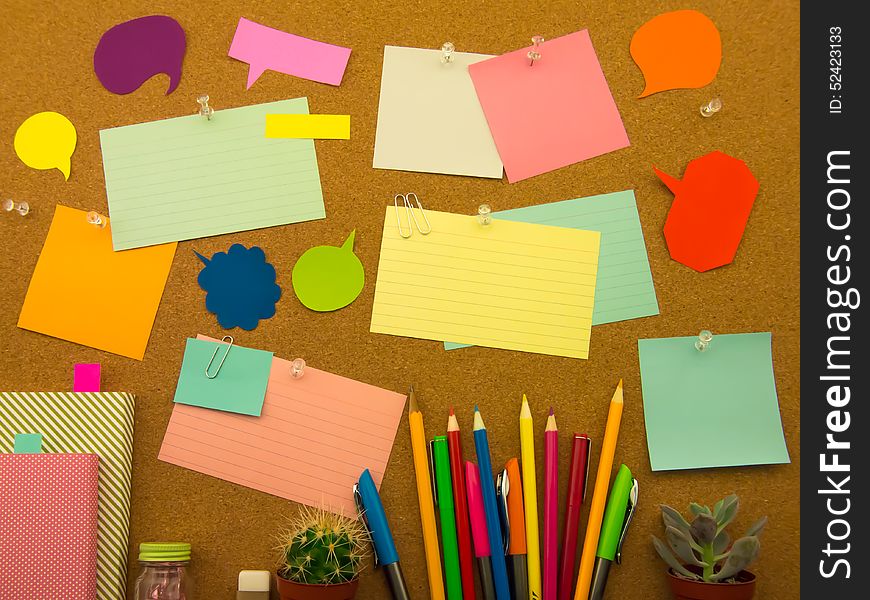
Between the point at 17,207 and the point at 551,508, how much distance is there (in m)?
0.67

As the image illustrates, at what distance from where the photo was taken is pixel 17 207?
748 millimetres

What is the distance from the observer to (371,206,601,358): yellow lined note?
0.73m

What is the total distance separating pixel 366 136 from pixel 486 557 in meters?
0.47

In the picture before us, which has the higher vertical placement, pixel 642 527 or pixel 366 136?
pixel 366 136

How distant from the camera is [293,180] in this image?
0.75m

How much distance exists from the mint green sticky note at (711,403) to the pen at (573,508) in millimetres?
77

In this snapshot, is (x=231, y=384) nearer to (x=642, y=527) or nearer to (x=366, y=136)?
(x=366, y=136)

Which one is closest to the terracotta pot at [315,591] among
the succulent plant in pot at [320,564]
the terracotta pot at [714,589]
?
the succulent plant in pot at [320,564]

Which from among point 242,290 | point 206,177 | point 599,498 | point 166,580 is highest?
point 206,177

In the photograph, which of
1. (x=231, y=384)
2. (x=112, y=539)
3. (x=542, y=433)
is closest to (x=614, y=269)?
(x=542, y=433)

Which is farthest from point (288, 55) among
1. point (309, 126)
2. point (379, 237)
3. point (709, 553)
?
point (709, 553)

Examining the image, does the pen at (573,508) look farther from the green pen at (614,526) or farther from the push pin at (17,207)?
the push pin at (17,207)

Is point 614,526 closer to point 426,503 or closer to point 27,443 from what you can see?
point 426,503

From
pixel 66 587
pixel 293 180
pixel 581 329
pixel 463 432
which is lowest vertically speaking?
pixel 66 587
